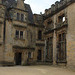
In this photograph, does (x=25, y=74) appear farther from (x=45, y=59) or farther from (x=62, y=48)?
(x=45, y=59)

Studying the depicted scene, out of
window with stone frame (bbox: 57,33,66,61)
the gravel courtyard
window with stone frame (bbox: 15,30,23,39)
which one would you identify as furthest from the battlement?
the gravel courtyard

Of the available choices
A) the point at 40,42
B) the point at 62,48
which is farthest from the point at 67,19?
the point at 40,42

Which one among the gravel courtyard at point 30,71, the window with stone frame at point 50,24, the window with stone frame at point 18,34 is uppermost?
the window with stone frame at point 50,24

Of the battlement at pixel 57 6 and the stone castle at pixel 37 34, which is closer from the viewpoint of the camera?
the stone castle at pixel 37 34

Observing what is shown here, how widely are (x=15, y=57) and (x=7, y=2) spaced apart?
9254mm

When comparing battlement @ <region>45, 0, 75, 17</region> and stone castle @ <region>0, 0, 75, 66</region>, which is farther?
battlement @ <region>45, 0, 75, 17</region>

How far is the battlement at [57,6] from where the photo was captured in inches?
964

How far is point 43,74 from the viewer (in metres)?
17.7

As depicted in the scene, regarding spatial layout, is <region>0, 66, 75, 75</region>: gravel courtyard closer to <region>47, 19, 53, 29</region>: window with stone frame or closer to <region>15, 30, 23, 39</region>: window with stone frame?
<region>15, 30, 23, 39</region>: window with stone frame

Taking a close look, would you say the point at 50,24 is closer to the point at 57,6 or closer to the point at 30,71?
the point at 57,6

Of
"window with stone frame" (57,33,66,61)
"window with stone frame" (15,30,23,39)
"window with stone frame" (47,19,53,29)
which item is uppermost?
"window with stone frame" (47,19,53,29)

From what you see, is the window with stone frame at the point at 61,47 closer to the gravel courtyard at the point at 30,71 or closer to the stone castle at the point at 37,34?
the stone castle at the point at 37,34

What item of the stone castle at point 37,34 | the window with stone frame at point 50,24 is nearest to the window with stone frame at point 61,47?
the stone castle at point 37,34

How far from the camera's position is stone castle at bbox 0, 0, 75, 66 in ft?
78.2
